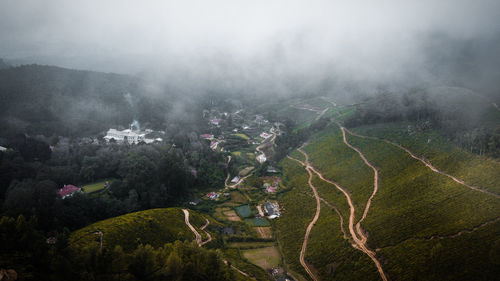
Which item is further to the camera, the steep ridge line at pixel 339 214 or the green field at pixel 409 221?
the steep ridge line at pixel 339 214

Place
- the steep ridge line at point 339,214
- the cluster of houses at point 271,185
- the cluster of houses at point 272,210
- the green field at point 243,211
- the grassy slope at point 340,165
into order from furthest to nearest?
1. the cluster of houses at point 271,185
2. the green field at point 243,211
3. the cluster of houses at point 272,210
4. the grassy slope at point 340,165
5. the steep ridge line at point 339,214

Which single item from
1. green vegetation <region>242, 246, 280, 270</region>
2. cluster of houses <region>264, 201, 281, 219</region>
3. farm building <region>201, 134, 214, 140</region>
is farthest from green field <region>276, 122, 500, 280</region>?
farm building <region>201, 134, 214, 140</region>

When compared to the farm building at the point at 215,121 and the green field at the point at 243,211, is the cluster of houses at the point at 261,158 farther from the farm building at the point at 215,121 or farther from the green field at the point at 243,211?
the farm building at the point at 215,121

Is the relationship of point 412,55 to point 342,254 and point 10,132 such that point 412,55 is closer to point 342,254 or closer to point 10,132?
point 342,254

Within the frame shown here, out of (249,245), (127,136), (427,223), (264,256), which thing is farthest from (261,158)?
(427,223)

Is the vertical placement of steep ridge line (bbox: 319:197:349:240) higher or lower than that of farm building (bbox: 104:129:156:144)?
lower

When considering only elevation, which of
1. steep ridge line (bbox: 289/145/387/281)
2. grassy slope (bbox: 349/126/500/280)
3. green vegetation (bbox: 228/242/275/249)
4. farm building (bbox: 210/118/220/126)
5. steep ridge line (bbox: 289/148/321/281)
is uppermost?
grassy slope (bbox: 349/126/500/280)

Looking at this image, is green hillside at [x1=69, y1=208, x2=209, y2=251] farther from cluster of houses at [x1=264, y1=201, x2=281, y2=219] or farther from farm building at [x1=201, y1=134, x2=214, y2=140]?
farm building at [x1=201, y1=134, x2=214, y2=140]

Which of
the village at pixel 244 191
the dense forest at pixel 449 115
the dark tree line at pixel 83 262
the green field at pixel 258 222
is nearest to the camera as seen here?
the dark tree line at pixel 83 262

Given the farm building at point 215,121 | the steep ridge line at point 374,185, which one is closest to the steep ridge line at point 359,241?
the steep ridge line at point 374,185

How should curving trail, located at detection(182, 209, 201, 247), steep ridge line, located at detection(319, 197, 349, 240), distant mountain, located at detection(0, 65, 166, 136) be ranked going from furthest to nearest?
distant mountain, located at detection(0, 65, 166, 136), curving trail, located at detection(182, 209, 201, 247), steep ridge line, located at detection(319, 197, 349, 240)
